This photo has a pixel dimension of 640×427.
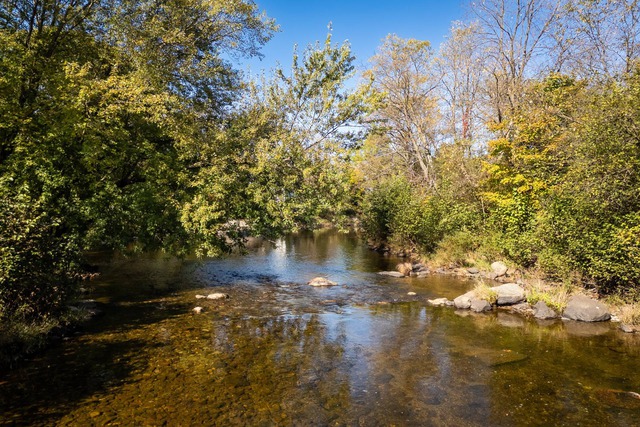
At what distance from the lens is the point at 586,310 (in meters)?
15.1

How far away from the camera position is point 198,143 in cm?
1814

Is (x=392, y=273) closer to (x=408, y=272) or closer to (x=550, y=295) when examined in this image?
(x=408, y=272)

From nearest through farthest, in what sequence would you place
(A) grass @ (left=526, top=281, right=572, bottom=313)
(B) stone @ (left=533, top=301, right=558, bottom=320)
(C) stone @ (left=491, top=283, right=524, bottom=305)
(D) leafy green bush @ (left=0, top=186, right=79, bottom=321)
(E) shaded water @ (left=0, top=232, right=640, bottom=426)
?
(E) shaded water @ (left=0, top=232, right=640, bottom=426)
(D) leafy green bush @ (left=0, top=186, right=79, bottom=321)
(B) stone @ (left=533, top=301, right=558, bottom=320)
(A) grass @ (left=526, top=281, right=572, bottom=313)
(C) stone @ (left=491, top=283, right=524, bottom=305)

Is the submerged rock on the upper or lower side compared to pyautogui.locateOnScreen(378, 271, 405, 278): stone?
lower

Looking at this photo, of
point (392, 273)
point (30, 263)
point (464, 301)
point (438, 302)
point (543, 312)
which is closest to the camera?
point (30, 263)

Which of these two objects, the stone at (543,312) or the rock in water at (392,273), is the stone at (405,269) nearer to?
the rock in water at (392,273)

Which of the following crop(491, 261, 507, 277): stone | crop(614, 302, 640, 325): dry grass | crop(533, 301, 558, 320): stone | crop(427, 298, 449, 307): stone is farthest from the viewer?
crop(491, 261, 507, 277): stone

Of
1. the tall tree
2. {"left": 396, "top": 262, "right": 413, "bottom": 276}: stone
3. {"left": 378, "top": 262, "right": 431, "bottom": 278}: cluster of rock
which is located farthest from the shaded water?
the tall tree

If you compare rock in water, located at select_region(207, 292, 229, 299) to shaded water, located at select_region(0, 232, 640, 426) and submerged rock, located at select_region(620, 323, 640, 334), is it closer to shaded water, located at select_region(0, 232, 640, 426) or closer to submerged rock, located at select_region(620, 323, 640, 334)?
shaded water, located at select_region(0, 232, 640, 426)

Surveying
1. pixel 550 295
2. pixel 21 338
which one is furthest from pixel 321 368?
pixel 550 295

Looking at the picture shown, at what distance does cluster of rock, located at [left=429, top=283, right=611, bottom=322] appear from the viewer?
49.2 ft

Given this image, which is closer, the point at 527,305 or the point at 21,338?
the point at 21,338

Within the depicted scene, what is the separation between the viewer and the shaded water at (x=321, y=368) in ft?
27.2

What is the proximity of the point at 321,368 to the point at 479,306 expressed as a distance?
9.13 metres
